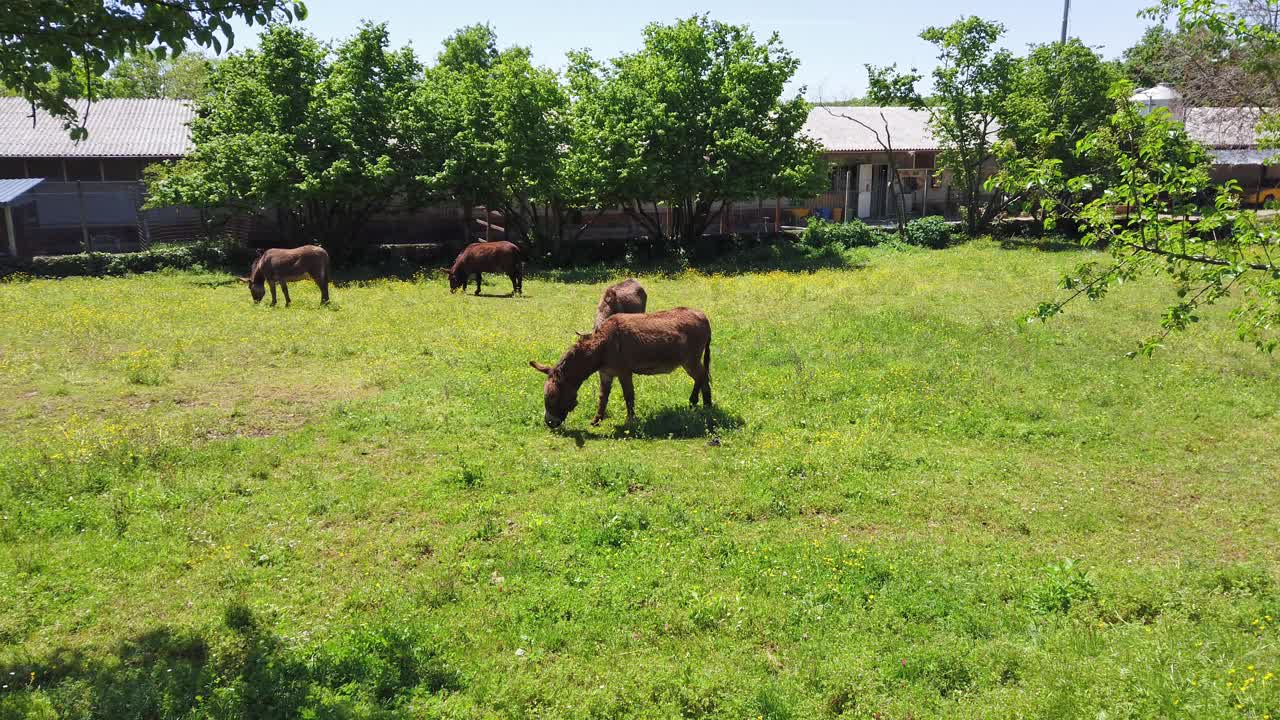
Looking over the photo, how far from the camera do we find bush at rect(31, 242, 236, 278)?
95.7 ft

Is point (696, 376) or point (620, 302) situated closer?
point (696, 376)

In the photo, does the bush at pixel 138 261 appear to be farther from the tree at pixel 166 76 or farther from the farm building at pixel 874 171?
the tree at pixel 166 76

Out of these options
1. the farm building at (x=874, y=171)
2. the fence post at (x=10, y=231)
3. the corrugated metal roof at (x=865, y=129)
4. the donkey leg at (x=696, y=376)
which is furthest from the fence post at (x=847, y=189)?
the fence post at (x=10, y=231)

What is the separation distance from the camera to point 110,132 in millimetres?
34969

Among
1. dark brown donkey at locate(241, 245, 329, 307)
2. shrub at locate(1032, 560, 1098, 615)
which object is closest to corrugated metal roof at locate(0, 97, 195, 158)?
dark brown donkey at locate(241, 245, 329, 307)

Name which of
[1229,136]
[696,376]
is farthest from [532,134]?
[1229,136]

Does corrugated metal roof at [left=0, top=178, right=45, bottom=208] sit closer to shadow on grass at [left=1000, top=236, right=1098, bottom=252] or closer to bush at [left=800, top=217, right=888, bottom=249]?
bush at [left=800, top=217, right=888, bottom=249]

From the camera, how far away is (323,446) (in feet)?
37.2

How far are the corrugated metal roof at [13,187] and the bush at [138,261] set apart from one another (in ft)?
6.92

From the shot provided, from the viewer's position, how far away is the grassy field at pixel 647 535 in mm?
→ 6180

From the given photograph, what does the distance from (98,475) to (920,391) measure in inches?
449

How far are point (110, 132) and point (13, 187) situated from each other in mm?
5628

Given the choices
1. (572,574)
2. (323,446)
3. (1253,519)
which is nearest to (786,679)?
(572,574)

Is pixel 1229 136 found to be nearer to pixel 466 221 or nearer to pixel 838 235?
pixel 838 235
